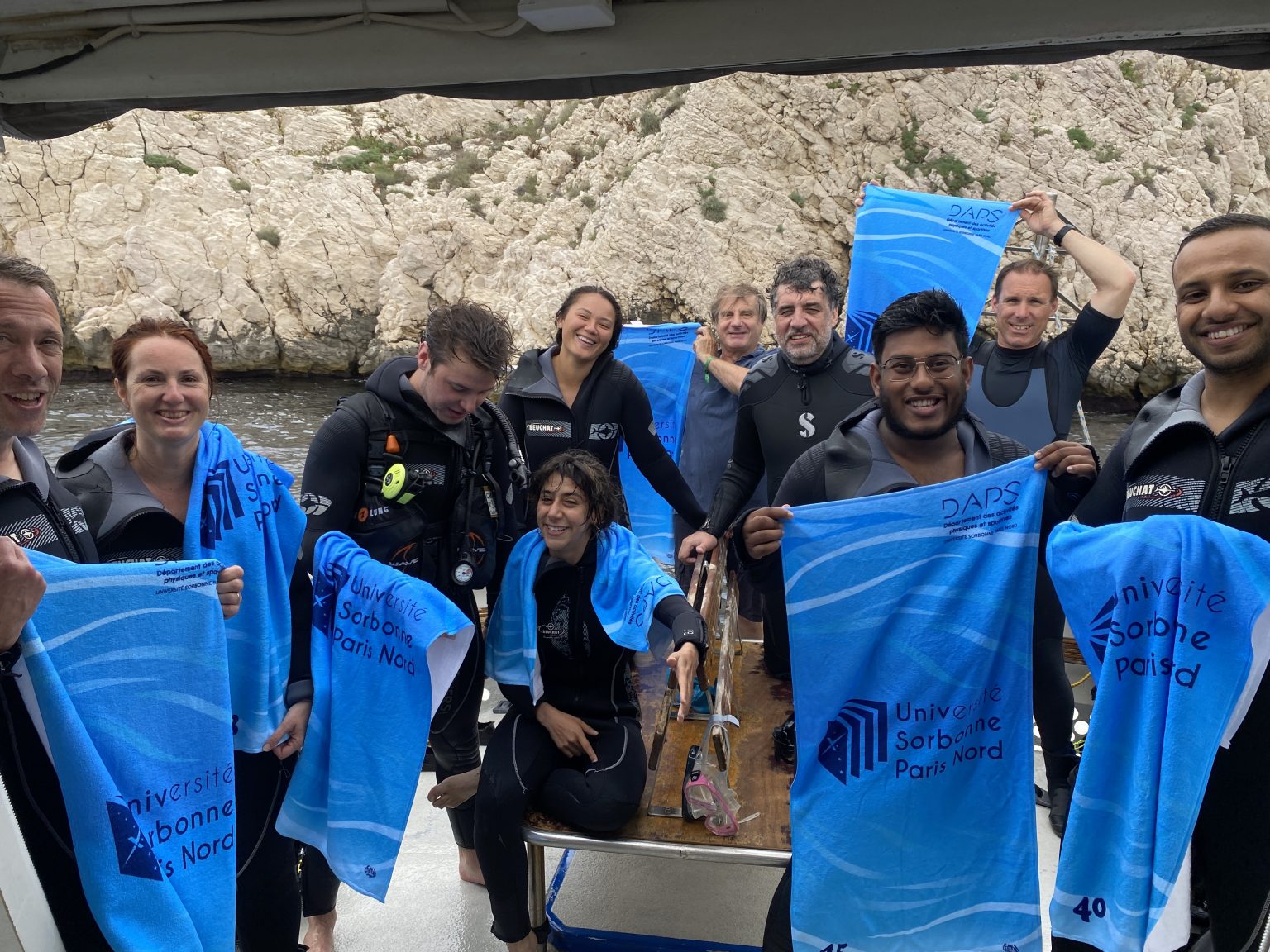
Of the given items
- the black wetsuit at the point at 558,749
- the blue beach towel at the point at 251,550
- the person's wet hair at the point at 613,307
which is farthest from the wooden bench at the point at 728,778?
the person's wet hair at the point at 613,307

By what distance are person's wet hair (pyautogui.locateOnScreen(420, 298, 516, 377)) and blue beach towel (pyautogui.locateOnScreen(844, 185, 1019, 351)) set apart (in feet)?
8.86

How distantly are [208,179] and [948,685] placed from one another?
35.3 m

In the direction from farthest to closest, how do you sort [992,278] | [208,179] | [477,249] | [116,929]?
[208,179]
[477,249]
[992,278]
[116,929]

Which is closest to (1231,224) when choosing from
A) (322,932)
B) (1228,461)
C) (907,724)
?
(1228,461)

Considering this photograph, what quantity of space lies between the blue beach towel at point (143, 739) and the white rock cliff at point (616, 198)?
23.5 m

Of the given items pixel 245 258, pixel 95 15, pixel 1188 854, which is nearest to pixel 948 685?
pixel 1188 854

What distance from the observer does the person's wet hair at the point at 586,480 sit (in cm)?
309

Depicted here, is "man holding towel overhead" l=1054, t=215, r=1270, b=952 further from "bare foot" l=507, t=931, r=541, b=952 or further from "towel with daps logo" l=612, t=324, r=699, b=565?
"towel with daps logo" l=612, t=324, r=699, b=565

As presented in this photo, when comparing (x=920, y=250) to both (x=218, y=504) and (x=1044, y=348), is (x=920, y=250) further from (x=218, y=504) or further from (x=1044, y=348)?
(x=218, y=504)

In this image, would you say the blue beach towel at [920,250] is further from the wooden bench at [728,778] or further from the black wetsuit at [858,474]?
the black wetsuit at [858,474]

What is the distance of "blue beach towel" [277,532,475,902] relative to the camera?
105 inches

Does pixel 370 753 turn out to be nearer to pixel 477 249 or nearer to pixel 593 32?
pixel 593 32

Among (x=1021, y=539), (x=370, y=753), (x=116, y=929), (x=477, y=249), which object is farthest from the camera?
(x=477, y=249)

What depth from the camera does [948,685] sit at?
2.45 metres
